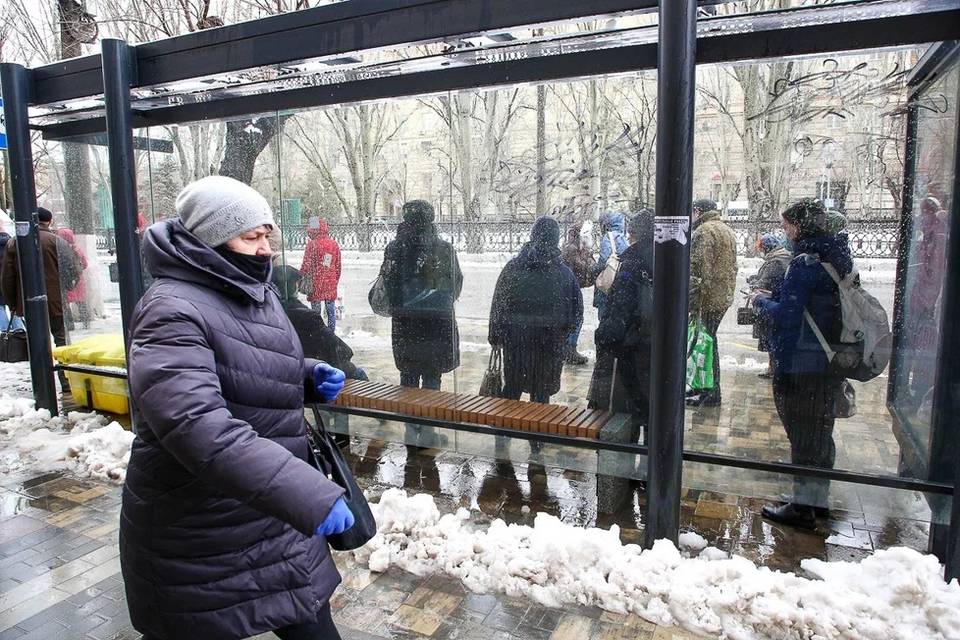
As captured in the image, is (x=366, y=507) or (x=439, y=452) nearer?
(x=366, y=507)

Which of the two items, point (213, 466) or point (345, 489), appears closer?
point (213, 466)

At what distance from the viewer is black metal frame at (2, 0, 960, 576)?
3400 mm

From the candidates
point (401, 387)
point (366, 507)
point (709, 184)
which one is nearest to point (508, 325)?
point (401, 387)

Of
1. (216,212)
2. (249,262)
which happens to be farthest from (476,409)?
(216,212)

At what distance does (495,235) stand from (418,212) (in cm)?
65

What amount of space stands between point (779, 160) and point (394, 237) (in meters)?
2.84

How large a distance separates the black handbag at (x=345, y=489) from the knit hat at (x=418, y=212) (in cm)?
320

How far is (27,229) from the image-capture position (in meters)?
6.21

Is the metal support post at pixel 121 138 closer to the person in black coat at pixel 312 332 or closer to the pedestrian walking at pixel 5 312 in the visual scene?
the person in black coat at pixel 312 332

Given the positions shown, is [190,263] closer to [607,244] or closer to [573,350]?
[607,244]

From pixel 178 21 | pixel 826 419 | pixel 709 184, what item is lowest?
pixel 826 419

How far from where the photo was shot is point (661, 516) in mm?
3559

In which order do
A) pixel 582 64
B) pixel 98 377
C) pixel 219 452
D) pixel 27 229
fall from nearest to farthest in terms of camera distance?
pixel 219 452, pixel 582 64, pixel 27 229, pixel 98 377

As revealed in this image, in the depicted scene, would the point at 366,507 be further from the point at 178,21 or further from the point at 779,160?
the point at 178,21
